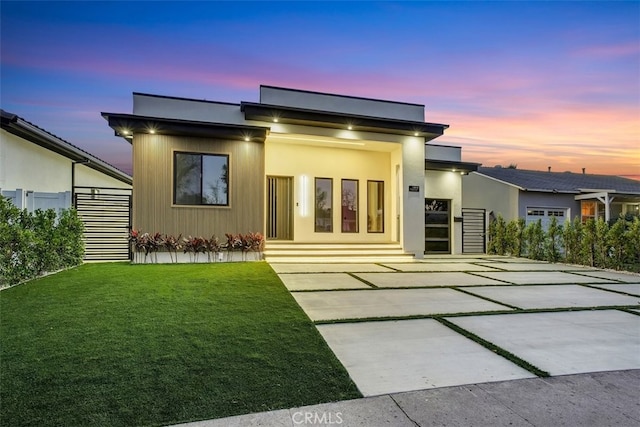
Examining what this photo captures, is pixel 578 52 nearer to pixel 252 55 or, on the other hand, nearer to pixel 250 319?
pixel 252 55

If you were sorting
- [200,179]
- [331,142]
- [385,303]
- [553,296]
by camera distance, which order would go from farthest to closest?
[331,142] → [200,179] → [553,296] → [385,303]

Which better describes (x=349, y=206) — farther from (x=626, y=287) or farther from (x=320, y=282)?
(x=626, y=287)

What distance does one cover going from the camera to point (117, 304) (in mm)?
4285

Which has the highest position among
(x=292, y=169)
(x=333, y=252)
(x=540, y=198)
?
(x=292, y=169)

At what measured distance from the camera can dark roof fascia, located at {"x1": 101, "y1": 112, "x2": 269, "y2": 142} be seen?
8.45 metres

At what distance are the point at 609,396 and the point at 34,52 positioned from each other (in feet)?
45.9

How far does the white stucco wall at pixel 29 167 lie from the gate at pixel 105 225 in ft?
2.66

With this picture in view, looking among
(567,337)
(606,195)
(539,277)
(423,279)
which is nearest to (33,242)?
(423,279)

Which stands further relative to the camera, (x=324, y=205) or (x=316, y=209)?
(x=324, y=205)

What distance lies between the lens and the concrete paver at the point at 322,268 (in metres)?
7.71

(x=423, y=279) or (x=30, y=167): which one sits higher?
(x=30, y=167)

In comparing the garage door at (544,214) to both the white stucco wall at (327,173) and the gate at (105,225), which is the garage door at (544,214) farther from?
the gate at (105,225)

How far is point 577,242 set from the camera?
10180mm

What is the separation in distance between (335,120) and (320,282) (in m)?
5.24
